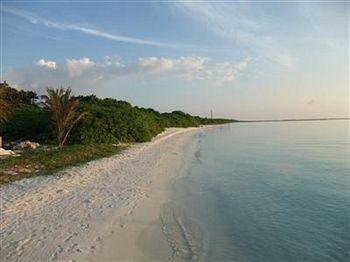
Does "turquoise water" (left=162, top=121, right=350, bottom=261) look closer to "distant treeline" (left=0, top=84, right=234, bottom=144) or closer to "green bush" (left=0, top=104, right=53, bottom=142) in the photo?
"distant treeline" (left=0, top=84, right=234, bottom=144)

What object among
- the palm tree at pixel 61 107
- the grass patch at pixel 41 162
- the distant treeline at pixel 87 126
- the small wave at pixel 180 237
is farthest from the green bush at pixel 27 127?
the small wave at pixel 180 237

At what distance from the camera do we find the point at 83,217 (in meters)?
7.91

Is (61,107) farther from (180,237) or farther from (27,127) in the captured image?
(180,237)

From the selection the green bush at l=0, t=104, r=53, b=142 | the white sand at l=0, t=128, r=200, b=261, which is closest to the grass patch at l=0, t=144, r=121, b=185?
the white sand at l=0, t=128, r=200, b=261

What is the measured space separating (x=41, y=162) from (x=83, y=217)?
668cm

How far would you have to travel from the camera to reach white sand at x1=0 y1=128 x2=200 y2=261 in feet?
20.2

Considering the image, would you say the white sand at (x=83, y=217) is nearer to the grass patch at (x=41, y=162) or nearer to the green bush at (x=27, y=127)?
the grass patch at (x=41, y=162)

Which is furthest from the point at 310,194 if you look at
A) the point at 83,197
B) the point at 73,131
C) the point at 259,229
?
the point at 73,131

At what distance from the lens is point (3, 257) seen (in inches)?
228

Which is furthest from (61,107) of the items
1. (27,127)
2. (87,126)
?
(27,127)

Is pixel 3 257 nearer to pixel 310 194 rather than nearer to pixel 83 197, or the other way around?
pixel 83 197

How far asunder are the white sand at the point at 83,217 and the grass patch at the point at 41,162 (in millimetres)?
617

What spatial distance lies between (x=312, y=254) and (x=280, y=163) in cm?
1186

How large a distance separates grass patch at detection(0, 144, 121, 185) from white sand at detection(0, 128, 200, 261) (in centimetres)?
62
